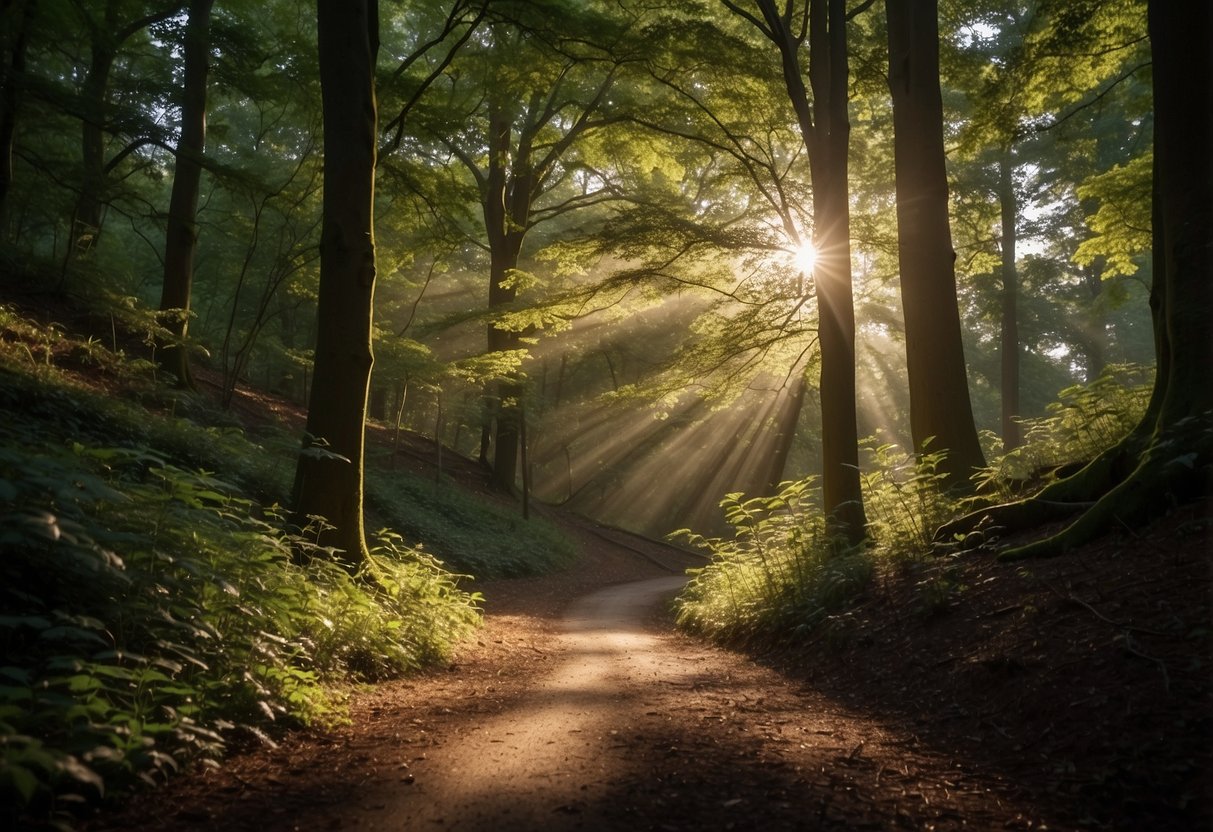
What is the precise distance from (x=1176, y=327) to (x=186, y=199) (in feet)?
49.9

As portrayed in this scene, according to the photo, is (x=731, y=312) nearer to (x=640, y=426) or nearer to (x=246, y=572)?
(x=246, y=572)

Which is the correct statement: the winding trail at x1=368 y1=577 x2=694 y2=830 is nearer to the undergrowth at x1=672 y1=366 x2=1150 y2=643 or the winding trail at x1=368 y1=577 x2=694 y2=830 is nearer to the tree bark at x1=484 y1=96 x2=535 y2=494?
the undergrowth at x1=672 y1=366 x2=1150 y2=643

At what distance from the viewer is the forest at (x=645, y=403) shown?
3.32m

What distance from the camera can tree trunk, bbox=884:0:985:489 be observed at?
8.72 metres

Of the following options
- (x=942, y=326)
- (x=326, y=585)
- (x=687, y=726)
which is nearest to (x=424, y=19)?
(x=942, y=326)

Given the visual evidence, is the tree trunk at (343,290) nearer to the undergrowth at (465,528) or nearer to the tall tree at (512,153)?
the tall tree at (512,153)

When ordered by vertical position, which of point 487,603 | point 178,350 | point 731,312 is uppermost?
point 731,312

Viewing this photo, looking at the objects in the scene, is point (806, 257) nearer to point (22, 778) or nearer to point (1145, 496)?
point (1145, 496)

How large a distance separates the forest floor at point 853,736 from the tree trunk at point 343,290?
1969 millimetres

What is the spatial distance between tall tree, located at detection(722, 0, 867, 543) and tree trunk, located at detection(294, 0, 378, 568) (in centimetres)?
543

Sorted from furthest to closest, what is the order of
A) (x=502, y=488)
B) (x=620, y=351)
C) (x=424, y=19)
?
(x=620, y=351)
(x=502, y=488)
(x=424, y=19)

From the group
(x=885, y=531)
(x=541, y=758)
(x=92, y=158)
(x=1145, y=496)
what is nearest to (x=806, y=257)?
(x=885, y=531)

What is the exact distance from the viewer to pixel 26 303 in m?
12.8

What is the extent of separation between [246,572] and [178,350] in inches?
445
